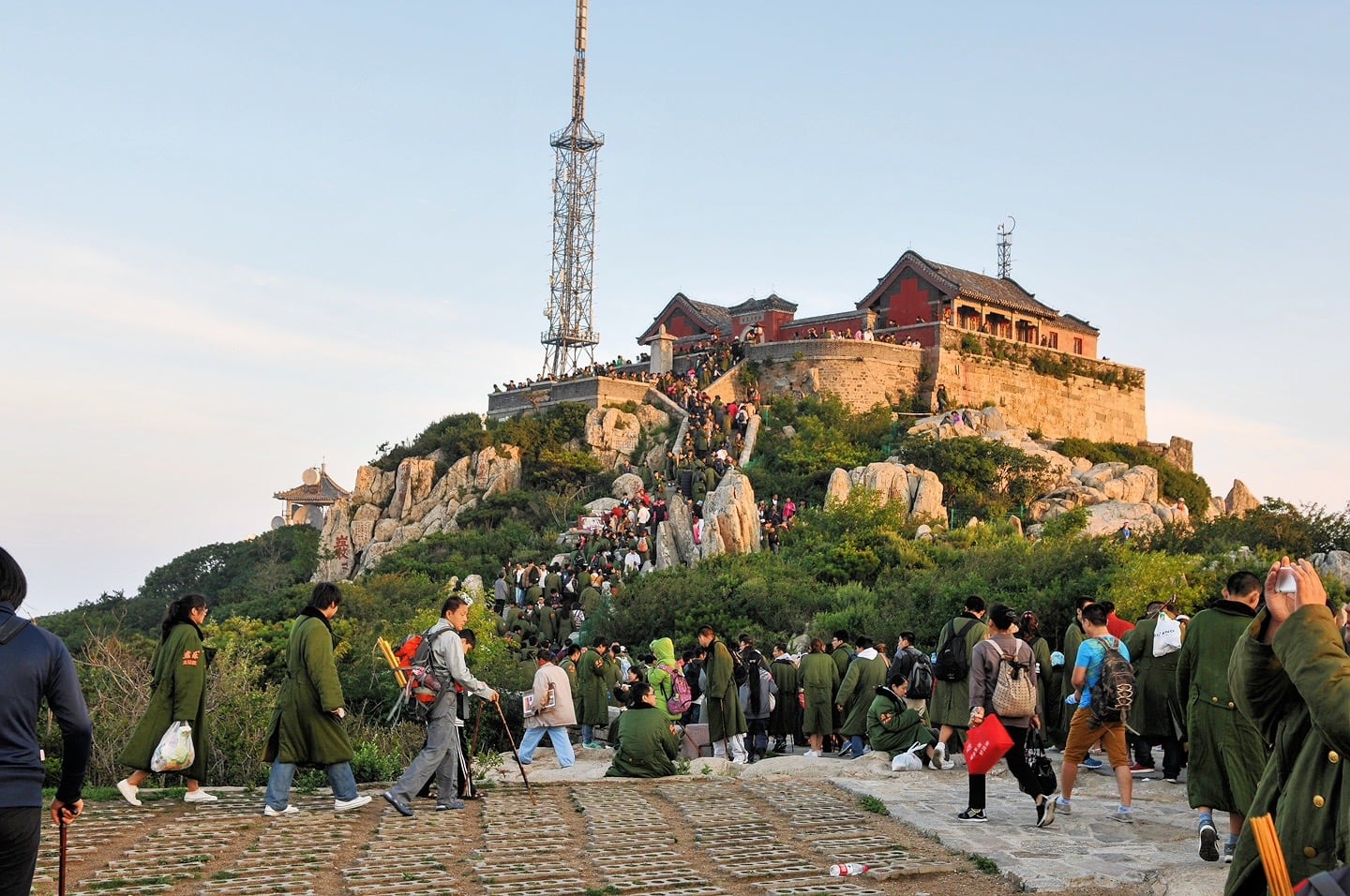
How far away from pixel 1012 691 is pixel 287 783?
17.4 ft

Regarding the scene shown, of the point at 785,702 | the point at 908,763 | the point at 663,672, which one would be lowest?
the point at 908,763

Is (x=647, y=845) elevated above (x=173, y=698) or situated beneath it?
situated beneath

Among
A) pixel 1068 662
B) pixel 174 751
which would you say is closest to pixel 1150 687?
pixel 1068 662

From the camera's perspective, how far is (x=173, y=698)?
405 inches

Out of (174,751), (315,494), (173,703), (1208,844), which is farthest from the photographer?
(315,494)

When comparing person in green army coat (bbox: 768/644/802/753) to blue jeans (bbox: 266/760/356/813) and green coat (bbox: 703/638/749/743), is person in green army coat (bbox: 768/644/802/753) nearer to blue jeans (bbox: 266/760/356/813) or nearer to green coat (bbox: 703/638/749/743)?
green coat (bbox: 703/638/749/743)

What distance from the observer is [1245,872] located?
13.9ft

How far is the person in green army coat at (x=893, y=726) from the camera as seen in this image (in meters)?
13.6

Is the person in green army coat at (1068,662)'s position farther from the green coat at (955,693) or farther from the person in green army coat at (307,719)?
the person in green army coat at (307,719)

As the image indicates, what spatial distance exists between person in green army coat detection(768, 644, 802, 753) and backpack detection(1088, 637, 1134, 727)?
24.4 feet

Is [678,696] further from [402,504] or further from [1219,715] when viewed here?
[402,504]

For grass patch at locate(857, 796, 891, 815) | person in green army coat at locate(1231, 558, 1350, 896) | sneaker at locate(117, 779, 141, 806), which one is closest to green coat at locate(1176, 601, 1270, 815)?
grass patch at locate(857, 796, 891, 815)

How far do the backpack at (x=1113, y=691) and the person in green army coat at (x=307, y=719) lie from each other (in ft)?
17.7

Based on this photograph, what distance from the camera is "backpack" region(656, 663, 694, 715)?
1723 cm
